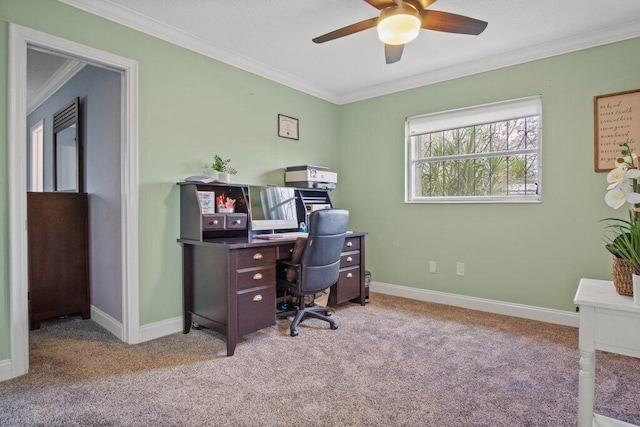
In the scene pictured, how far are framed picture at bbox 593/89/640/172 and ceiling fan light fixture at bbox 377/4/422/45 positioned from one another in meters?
1.81

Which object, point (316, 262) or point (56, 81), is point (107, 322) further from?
point (56, 81)

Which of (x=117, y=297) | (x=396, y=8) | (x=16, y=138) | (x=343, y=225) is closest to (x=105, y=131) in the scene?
(x=16, y=138)

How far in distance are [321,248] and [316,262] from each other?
120 millimetres

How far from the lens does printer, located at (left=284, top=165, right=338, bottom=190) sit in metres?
3.58

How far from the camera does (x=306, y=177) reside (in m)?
3.57

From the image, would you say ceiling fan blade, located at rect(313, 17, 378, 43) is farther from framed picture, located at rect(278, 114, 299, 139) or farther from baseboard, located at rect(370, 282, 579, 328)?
baseboard, located at rect(370, 282, 579, 328)

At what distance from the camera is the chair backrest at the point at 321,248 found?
8.58ft

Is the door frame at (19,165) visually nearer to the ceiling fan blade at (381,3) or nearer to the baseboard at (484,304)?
the ceiling fan blade at (381,3)

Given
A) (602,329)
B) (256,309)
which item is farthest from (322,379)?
(602,329)

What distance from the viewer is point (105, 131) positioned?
111 inches

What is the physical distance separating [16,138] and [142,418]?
172 cm

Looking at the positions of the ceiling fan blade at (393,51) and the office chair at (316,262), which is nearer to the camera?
the ceiling fan blade at (393,51)

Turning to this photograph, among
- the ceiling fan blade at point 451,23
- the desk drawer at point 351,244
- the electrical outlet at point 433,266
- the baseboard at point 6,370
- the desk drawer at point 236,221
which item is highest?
the ceiling fan blade at point 451,23

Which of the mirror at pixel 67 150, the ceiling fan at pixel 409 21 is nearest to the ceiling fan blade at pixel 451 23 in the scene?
the ceiling fan at pixel 409 21
